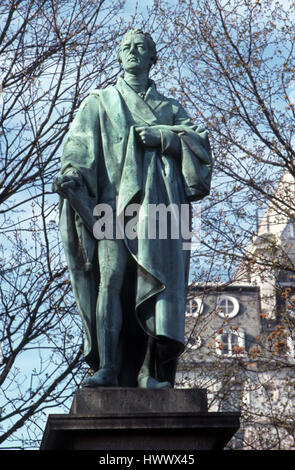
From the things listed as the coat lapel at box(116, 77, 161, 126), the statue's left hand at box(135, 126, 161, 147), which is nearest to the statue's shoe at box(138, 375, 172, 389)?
the statue's left hand at box(135, 126, 161, 147)

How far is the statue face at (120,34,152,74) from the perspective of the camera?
7.22 metres

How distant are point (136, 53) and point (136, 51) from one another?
2 cm

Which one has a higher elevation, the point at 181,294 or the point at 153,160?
the point at 153,160

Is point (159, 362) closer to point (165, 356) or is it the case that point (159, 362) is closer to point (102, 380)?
point (165, 356)

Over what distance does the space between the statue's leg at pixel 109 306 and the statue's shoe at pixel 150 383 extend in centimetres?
17

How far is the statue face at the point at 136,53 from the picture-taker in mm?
7219

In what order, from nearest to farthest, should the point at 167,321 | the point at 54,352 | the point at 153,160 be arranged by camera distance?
the point at 167,321 → the point at 153,160 → the point at 54,352

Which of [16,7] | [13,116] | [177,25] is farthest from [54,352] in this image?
[177,25]

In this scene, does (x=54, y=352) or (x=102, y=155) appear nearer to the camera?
(x=102, y=155)

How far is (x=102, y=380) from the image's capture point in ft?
20.1

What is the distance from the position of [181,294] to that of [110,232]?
65cm

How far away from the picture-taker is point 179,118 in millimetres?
7188

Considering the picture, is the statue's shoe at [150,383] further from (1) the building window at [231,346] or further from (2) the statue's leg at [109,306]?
(1) the building window at [231,346]

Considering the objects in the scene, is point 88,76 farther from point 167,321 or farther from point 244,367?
point 167,321
